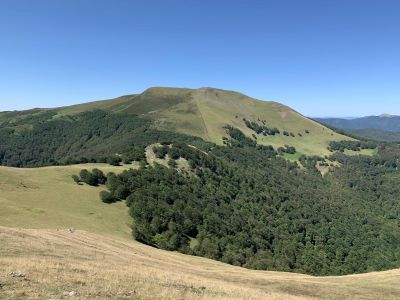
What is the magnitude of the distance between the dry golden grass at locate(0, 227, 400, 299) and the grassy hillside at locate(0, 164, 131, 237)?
62.0 ft

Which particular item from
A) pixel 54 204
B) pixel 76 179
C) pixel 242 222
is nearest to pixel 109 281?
pixel 54 204

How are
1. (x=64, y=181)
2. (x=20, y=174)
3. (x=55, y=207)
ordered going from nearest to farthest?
1. (x=55, y=207)
2. (x=20, y=174)
3. (x=64, y=181)

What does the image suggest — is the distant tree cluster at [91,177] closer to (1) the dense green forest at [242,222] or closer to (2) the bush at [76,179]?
(2) the bush at [76,179]

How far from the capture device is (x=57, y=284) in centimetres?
2155

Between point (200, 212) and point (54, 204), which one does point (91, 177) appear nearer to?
point (54, 204)

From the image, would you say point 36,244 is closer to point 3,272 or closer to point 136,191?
point 3,272

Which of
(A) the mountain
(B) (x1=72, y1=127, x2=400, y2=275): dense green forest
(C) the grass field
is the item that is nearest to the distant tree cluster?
(A) the mountain

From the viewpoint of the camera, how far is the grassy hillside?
61.7m

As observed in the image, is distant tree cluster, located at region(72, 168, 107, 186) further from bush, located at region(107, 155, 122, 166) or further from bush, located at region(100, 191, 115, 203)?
bush, located at region(107, 155, 122, 166)

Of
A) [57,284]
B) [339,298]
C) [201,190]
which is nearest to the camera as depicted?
[57,284]

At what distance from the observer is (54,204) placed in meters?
75.6

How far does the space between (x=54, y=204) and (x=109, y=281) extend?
56731 mm

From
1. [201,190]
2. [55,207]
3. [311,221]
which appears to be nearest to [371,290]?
[55,207]

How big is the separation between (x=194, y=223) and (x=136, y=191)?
18.8 meters
